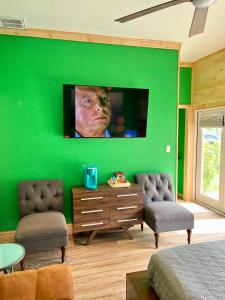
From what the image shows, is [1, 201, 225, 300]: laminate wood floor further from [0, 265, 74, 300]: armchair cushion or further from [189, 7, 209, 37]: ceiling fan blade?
[189, 7, 209, 37]: ceiling fan blade

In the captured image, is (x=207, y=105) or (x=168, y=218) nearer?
(x=168, y=218)

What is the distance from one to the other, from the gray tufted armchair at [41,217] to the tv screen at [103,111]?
0.80 metres

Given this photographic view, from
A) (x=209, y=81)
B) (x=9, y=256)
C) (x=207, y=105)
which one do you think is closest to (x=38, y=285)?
(x=9, y=256)

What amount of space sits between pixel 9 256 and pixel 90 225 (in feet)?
4.01

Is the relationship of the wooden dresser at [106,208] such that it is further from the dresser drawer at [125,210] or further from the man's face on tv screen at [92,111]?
the man's face on tv screen at [92,111]

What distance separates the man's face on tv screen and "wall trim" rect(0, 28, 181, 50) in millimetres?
740

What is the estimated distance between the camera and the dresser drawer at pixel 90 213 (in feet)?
9.77

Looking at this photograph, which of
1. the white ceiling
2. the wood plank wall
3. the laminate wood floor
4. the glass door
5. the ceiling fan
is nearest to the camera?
the ceiling fan

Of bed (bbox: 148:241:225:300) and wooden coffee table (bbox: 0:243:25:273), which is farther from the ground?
bed (bbox: 148:241:225:300)

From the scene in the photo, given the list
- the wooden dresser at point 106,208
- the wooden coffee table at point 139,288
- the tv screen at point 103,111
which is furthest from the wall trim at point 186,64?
the wooden coffee table at point 139,288

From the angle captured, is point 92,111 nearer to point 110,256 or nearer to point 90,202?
point 90,202

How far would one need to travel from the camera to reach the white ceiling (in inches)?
95.8

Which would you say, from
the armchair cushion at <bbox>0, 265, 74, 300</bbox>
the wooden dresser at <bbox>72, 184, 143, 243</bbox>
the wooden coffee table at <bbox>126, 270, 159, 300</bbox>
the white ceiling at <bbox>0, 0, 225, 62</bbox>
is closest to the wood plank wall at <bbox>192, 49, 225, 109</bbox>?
the white ceiling at <bbox>0, 0, 225, 62</bbox>

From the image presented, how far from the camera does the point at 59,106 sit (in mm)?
3234
